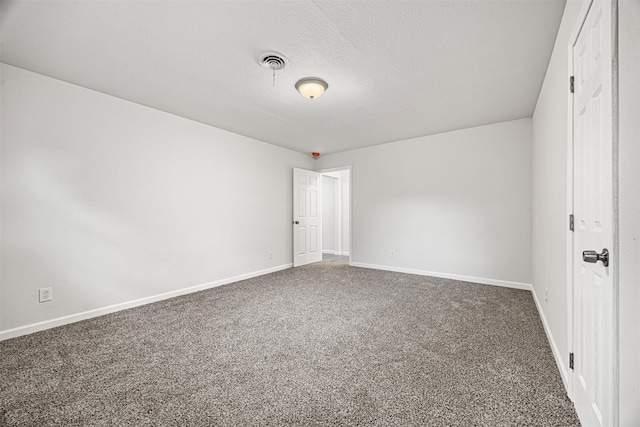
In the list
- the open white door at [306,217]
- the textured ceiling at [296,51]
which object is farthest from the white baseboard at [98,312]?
the textured ceiling at [296,51]

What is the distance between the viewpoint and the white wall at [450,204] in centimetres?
398

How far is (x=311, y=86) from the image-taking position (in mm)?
2738

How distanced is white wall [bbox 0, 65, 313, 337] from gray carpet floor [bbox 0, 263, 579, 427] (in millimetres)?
444

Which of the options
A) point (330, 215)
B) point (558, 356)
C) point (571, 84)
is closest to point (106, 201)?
point (571, 84)

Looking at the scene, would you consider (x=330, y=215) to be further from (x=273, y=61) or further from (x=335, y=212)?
(x=273, y=61)

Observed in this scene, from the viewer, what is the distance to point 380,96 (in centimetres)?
315

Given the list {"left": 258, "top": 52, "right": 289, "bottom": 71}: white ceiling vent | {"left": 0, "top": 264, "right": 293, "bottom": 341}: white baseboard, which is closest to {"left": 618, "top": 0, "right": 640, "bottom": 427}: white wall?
{"left": 258, "top": 52, "right": 289, "bottom": 71}: white ceiling vent

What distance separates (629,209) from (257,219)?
4561 mm

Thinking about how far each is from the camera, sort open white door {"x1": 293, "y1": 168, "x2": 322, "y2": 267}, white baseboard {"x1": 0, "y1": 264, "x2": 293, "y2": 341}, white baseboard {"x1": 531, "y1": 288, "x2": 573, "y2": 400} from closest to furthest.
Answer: white baseboard {"x1": 531, "y1": 288, "x2": 573, "y2": 400}, white baseboard {"x1": 0, "y1": 264, "x2": 293, "y2": 341}, open white door {"x1": 293, "y1": 168, "x2": 322, "y2": 267}

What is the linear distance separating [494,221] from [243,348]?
3.89 metres

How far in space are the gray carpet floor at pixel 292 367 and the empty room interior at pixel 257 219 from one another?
2cm

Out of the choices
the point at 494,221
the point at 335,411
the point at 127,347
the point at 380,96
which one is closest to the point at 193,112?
the point at 380,96

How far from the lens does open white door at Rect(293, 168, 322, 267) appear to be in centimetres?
568

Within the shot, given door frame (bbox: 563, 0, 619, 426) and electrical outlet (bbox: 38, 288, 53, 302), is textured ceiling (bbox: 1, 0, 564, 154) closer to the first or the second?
door frame (bbox: 563, 0, 619, 426)
